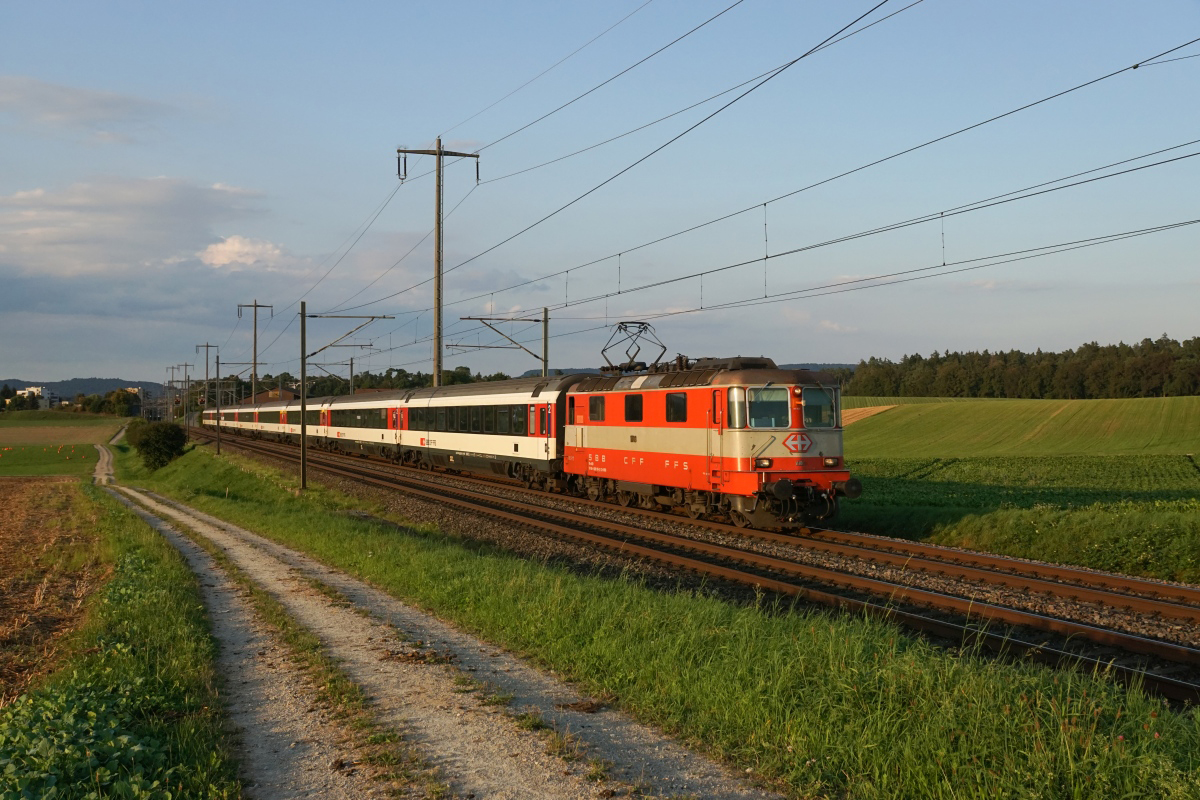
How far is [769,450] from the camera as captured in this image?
1898 cm

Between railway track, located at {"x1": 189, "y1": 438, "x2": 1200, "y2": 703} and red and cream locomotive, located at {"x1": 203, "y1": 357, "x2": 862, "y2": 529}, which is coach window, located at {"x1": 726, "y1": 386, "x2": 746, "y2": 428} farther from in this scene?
railway track, located at {"x1": 189, "y1": 438, "x2": 1200, "y2": 703}

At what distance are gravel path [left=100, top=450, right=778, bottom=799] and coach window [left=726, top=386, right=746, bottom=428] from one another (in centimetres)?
930

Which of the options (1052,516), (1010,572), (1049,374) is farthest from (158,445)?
(1049,374)

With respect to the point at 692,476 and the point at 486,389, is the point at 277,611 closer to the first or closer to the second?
the point at 692,476

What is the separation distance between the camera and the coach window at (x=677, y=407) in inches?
818

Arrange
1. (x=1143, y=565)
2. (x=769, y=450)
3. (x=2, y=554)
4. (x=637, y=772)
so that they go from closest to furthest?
(x=637, y=772), (x=1143, y=565), (x=769, y=450), (x=2, y=554)

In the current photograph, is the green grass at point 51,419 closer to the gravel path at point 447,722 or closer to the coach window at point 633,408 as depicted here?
the coach window at point 633,408

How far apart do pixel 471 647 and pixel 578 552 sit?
27.0ft

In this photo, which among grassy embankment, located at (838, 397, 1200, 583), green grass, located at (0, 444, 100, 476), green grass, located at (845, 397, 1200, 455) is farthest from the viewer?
green grass, located at (0, 444, 100, 476)

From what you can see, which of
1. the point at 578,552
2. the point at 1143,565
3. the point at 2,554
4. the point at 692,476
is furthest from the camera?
the point at 2,554

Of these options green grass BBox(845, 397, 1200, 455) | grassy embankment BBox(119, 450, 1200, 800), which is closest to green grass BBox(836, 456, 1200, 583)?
grassy embankment BBox(119, 450, 1200, 800)

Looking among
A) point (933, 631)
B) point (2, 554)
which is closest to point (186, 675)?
point (933, 631)

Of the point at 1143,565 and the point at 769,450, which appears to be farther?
the point at 769,450

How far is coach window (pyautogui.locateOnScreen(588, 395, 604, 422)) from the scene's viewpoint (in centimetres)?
2520
